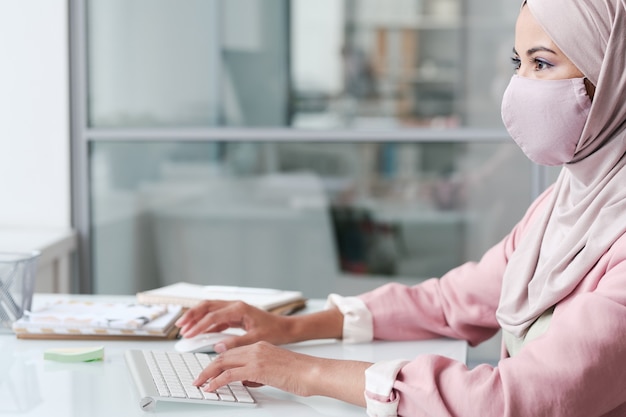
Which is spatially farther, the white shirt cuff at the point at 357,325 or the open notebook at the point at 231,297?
the open notebook at the point at 231,297

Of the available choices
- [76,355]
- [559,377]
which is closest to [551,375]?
[559,377]

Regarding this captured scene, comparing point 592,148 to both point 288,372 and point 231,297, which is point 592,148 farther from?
point 231,297

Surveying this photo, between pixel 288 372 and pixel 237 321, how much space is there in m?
0.31

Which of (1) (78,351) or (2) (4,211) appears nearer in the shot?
(1) (78,351)

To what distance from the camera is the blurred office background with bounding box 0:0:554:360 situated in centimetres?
267

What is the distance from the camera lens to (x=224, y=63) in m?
2.76

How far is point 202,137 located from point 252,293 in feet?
3.52

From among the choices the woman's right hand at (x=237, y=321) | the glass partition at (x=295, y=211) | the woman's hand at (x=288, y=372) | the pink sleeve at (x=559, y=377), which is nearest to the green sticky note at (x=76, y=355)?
the woman's right hand at (x=237, y=321)

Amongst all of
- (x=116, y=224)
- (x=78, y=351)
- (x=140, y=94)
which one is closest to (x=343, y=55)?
(x=140, y=94)

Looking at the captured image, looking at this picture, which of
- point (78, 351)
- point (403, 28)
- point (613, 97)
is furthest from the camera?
point (403, 28)

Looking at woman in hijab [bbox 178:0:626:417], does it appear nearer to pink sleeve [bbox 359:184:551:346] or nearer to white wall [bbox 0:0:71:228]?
pink sleeve [bbox 359:184:551:346]

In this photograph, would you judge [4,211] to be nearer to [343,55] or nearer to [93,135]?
[93,135]

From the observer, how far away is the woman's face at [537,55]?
1229 mm

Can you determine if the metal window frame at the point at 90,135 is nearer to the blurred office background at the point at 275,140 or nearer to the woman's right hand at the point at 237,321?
the blurred office background at the point at 275,140
